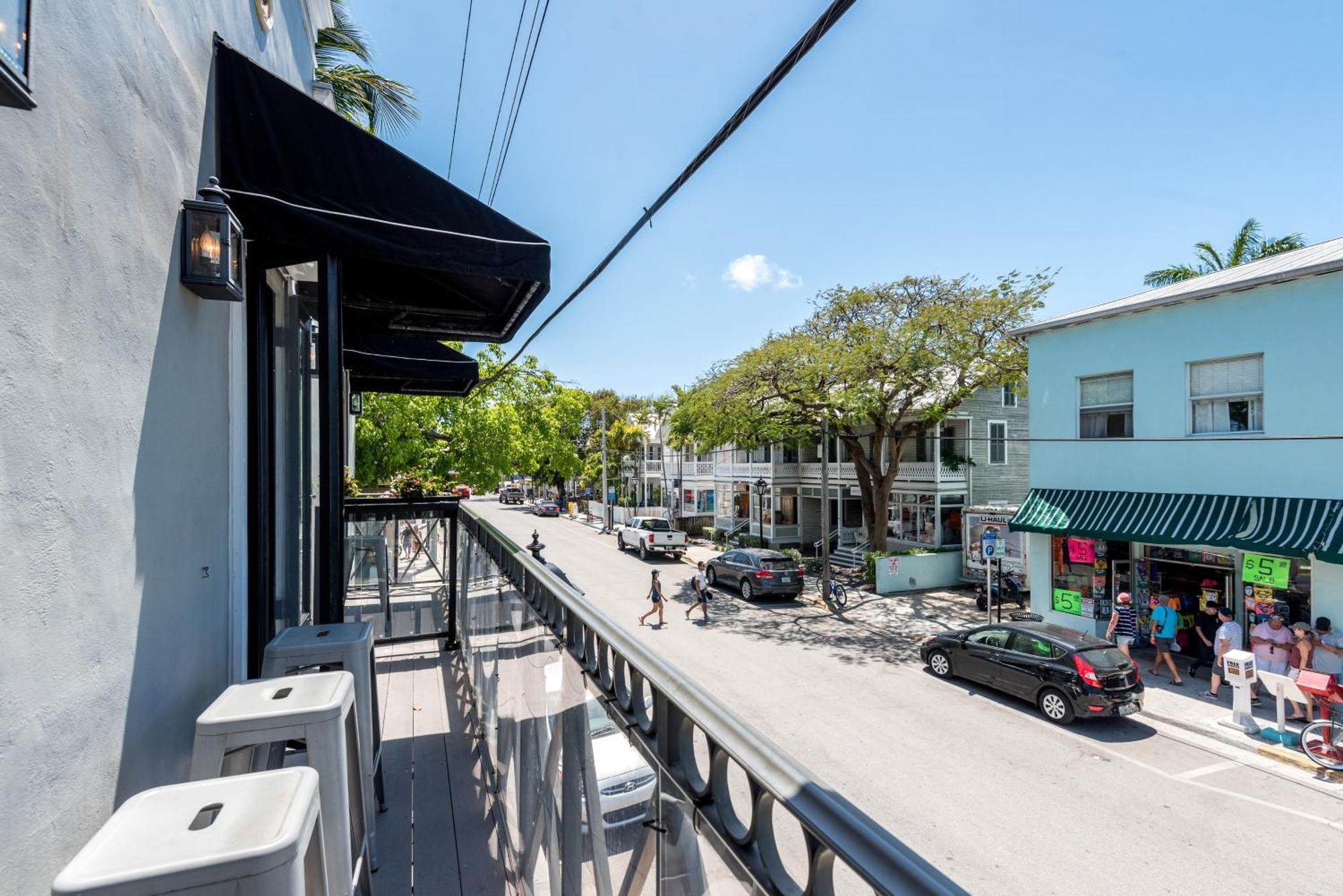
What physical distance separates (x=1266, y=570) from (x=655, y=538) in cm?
1868

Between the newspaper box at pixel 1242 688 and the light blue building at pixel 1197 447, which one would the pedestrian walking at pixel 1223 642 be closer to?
the light blue building at pixel 1197 447

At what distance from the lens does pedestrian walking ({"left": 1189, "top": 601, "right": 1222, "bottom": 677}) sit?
460 inches

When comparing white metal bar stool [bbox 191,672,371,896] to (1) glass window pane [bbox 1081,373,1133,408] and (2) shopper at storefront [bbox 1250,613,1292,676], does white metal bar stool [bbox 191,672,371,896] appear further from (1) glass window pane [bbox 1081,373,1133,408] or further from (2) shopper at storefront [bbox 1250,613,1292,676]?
(1) glass window pane [bbox 1081,373,1133,408]

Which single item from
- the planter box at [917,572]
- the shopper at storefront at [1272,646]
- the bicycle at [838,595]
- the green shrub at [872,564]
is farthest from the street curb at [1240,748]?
the green shrub at [872,564]

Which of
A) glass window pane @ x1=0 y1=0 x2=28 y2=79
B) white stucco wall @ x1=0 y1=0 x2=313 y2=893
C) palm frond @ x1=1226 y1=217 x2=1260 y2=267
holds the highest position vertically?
palm frond @ x1=1226 y1=217 x2=1260 y2=267

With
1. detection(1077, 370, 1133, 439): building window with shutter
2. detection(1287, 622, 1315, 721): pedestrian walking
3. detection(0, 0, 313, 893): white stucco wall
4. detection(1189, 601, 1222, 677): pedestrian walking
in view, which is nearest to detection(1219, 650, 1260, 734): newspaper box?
detection(1287, 622, 1315, 721): pedestrian walking

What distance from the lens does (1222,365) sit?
11.6 meters

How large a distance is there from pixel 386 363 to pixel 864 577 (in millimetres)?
16613

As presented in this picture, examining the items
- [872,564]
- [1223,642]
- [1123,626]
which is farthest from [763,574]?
[1223,642]

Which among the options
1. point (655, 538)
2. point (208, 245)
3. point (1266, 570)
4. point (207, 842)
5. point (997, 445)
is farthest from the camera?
point (655, 538)

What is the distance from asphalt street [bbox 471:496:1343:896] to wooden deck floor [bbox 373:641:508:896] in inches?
100

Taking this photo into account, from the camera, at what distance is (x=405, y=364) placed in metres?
7.43

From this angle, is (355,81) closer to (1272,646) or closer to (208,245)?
(208,245)

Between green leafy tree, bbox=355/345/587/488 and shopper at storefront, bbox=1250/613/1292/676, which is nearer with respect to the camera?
shopper at storefront, bbox=1250/613/1292/676
